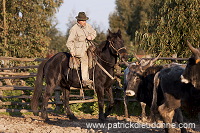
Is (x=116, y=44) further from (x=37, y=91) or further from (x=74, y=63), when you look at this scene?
(x=37, y=91)

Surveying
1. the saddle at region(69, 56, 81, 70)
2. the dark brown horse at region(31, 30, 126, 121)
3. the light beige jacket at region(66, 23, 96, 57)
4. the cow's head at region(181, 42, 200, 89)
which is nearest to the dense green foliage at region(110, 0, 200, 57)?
the dark brown horse at region(31, 30, 126, 121)

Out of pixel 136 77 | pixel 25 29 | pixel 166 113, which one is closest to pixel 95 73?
pixel 136 77

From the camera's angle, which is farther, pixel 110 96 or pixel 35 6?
pixel 35 6

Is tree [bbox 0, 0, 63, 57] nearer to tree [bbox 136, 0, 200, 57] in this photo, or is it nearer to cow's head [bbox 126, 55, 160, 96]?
tree [bbox 136, 0, 200, 57]

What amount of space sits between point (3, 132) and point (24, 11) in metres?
15.3

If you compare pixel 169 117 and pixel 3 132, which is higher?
pixel 169 117

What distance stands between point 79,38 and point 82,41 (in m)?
0.13

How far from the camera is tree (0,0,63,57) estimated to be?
2105 centimetres

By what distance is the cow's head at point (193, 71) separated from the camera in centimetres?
550

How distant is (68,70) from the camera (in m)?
10.7

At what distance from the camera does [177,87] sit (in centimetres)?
615

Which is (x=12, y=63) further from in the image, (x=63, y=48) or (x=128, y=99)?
(x=63, y=48)

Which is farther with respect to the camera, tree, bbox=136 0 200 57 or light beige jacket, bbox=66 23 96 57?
tree, bbox=136 0 200 57

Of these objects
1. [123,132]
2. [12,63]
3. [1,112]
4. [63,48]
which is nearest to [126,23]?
[63,48]
